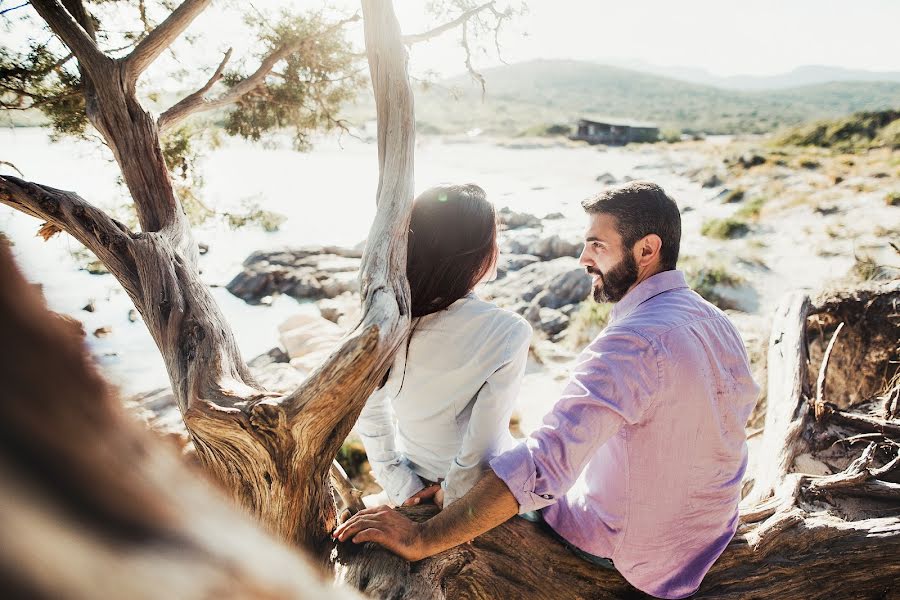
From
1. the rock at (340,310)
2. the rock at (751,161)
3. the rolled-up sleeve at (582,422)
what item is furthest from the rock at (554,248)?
the rock at (751,161)

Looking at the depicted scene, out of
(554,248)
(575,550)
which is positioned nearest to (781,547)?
(575,550)

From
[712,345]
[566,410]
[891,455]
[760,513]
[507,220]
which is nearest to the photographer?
[566,410]

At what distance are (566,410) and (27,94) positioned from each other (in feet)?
16.4

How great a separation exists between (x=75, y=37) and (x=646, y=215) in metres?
3.06

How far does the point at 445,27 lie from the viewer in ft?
13.0

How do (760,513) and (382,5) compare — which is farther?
(760,513)

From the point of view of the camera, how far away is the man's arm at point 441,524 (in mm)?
1347

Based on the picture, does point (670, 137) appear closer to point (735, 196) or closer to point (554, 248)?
point (735, 196)

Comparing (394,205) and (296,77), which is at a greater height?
(296,77)

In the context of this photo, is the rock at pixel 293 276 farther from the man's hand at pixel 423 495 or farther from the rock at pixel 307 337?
the man's hand at pixel 423 495

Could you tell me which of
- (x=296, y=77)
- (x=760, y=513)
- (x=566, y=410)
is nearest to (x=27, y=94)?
(x=296, y=77)

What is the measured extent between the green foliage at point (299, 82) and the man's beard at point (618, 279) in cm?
397

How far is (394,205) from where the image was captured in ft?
5.06

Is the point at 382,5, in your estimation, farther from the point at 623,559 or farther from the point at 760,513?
Result: the point at 760,513
